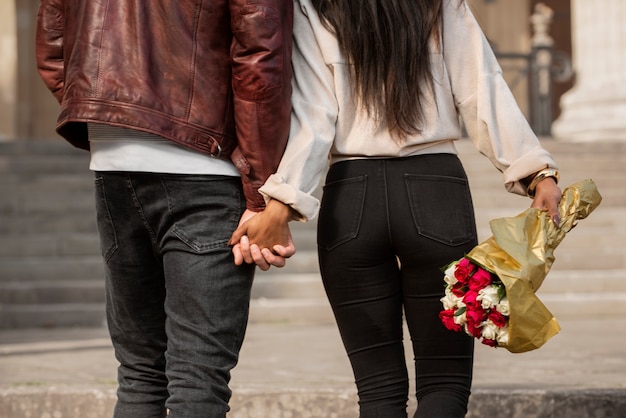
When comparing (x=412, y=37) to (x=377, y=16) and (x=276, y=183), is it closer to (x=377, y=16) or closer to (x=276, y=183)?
(x=377, y=16)

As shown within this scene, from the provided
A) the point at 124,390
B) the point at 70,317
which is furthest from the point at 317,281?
the point at 124,390

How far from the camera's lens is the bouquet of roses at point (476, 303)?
2.51 meters

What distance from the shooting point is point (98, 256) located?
341 inches

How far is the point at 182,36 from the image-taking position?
2.54m

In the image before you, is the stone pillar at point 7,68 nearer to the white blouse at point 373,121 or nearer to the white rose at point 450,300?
the white blouse at point 373,121

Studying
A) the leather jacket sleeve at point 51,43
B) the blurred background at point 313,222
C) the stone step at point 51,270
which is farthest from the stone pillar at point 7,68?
the leather jacket sleeve at point 51,43

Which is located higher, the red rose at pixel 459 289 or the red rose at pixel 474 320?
the red rose at pixel 459 289

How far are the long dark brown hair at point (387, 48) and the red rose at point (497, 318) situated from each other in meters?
0.47

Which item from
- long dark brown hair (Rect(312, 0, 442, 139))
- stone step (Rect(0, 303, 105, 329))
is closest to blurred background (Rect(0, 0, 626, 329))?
stone step (Rect(0, 303, 105, 329))

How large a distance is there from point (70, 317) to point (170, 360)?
5.33 metres

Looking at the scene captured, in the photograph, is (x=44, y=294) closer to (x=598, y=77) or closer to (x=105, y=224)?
(x=105, y=224)

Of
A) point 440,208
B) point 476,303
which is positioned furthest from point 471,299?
point 440,208

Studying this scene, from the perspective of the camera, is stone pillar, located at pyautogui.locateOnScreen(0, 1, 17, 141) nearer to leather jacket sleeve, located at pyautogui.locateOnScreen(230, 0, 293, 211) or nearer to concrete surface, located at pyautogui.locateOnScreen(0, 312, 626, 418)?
concrete surface, located at pyautogui.locateOnScreen(0, 312, 626, 418)

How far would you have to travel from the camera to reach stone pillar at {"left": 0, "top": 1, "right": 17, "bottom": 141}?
14.8m
